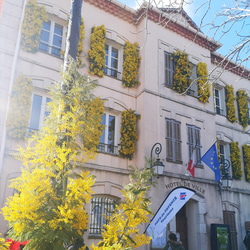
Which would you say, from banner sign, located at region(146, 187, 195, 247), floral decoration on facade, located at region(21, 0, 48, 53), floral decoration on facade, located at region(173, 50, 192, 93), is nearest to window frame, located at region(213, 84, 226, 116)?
floral decoration on facade, located at region(173, 50, 192, 93)

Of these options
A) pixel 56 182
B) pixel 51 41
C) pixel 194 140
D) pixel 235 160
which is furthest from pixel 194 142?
pixel 56 182

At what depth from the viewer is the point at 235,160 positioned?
Answer: 15.3 metres

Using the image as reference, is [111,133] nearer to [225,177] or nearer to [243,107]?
[225,177]

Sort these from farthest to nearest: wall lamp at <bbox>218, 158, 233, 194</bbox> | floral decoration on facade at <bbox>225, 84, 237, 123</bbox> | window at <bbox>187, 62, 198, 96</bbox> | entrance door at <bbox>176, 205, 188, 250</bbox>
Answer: floral decoration on facade at <bbox>225, 84, 237, 123</bbox> → window at <bbox>187, 62, 198, 96</bbox> → wall lamp at <bbox>218, 158, 233, 194</bbox> → entrance door at <bbox>176, 205, 188, 250</bbox>

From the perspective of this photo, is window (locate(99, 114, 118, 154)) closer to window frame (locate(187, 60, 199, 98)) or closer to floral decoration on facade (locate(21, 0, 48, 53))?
floral decoration on facade (locate(21, 0, 48, 53))

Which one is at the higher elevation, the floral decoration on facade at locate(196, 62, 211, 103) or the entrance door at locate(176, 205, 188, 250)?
the floral decoration on facade at locate(196, 62, 211, 103)

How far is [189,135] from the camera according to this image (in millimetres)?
13516

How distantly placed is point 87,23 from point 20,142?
6156 mm

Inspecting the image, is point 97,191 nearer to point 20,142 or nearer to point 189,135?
point 20,142

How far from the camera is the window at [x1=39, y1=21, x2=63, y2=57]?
11.1m

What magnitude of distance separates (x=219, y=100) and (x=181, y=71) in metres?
4.04

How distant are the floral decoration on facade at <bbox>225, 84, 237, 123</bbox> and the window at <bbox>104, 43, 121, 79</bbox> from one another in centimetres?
726

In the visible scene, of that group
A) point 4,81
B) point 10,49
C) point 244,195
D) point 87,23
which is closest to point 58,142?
point 4,81

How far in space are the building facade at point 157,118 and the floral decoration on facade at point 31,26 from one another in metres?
0.27
